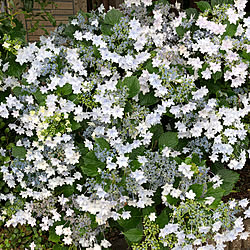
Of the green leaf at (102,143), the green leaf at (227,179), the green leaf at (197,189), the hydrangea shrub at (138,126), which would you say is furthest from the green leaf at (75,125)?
the green leaf at (227,179)

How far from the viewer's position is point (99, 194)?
1640 mm

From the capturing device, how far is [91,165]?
5.49 ft

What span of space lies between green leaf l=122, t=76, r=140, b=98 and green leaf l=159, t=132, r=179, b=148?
0.30 m

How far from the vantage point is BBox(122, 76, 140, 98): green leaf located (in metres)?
1.69

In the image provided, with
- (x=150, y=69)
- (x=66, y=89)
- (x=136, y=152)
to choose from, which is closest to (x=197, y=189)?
(x=136, y=152)

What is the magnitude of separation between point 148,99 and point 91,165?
498 millimetres

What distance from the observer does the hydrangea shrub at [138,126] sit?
1.68m

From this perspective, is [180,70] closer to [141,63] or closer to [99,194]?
[141,63]

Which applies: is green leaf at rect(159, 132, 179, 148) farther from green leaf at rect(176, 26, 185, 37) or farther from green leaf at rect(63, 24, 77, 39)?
green leaf at rect(63, 24, 77, 39)

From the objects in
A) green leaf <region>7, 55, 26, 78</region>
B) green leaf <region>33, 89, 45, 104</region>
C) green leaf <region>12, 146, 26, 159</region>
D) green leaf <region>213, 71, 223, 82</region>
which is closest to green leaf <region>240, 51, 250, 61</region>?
green leaf <region>213, 71, 223, 82</region>

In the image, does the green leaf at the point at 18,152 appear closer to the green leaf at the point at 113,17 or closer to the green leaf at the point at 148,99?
the green leaf at the point at 148,99

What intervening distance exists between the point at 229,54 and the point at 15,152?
1.35m

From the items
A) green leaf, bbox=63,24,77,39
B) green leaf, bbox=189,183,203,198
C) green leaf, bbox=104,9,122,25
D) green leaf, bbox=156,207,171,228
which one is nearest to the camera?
green leaf, bbox=189,183,203,198

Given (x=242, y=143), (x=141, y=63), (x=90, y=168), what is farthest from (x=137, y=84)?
(x=242, y=143)
